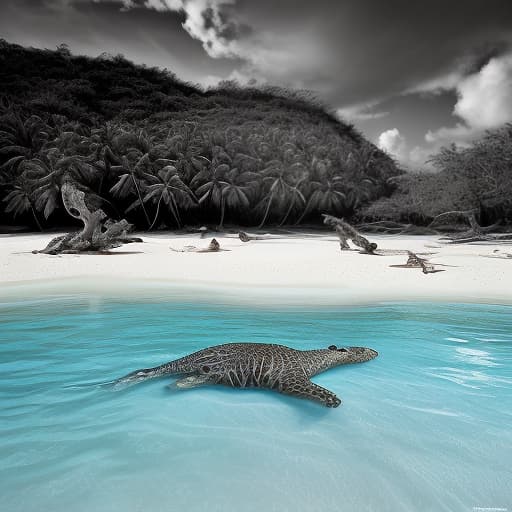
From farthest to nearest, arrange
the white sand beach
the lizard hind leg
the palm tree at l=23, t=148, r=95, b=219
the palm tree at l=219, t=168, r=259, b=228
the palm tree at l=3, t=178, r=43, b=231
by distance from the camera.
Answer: the palm tree at l=219, t=168, r=259, b=228 → the palm tree at l=3, t=178, r=43, b=231 → the palm tree at l=23, t=148, r=95, b=219 → the white sand beach → the lizard hind leg

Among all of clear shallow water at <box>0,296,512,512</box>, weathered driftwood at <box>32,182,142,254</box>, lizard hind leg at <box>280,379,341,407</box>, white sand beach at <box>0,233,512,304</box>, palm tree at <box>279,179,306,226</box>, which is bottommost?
clear shallow water at <box>0,296,512,512</box>

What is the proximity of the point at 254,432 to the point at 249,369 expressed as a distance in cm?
61

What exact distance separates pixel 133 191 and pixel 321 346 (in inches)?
1117

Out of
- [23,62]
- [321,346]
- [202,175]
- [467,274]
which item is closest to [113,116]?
[23,62]

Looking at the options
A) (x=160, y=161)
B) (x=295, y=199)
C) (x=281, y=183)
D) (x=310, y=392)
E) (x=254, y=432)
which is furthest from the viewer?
(x=295, y=199)

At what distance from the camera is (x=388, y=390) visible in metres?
4.02

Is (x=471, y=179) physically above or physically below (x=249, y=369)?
above

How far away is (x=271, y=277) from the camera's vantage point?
1002 centimetres

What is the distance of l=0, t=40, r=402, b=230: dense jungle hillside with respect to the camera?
3103 centimetres

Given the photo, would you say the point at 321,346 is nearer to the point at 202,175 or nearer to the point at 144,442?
the point at 144,442

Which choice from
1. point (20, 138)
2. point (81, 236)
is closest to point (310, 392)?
point (81, 236)

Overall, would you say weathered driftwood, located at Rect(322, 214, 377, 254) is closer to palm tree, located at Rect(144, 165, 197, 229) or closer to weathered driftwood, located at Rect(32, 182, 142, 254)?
weathered driftwood, located at Rect(32, 182, 142, 254)

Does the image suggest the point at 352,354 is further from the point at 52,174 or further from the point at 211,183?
the point at 211,183

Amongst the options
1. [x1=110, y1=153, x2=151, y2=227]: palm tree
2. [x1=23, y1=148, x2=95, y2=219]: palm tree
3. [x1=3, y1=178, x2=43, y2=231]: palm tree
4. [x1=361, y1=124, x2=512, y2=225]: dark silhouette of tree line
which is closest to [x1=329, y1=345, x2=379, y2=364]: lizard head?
[x1=361, y1=124, x2=512, y2=225]: dark silhouette of tree line
